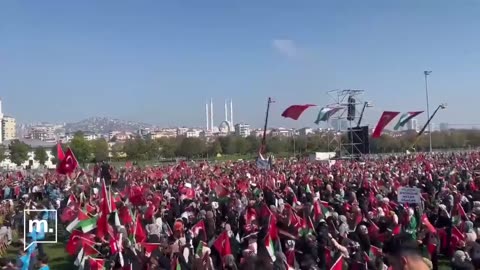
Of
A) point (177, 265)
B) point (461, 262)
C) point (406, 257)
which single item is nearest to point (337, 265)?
point (461, 262)

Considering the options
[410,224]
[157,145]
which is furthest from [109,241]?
[157,145]

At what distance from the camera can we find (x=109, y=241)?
1188 cm

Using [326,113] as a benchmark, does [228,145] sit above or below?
below

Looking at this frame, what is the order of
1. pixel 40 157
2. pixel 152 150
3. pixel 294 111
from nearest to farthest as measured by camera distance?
1. pixel 294 111
2. pixel 40 157
3. pixel 152 150

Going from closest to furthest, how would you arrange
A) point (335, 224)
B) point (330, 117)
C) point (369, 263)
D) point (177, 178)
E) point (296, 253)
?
point (369, 263) < point (296, 253) < point (335, 224) < point (177, 178) < point (330, 117)

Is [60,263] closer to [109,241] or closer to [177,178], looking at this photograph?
[109,241]

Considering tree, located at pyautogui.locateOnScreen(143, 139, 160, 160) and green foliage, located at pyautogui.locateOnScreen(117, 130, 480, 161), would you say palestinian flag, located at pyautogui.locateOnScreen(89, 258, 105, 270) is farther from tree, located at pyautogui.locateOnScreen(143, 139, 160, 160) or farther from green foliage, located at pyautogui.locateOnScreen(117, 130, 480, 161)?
tree, located at pyautogui.locateOnScreen(143, 139, 160, 160)

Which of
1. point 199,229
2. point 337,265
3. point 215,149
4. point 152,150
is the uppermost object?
point 152,150

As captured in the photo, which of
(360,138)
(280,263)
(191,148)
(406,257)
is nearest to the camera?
(406,257)

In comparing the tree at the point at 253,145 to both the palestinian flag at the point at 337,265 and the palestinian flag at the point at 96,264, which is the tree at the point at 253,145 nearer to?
the palestinian flag at the point at 96,264

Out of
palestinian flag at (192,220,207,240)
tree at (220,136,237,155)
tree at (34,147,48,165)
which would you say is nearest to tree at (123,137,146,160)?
tree at (34,147,48,165)

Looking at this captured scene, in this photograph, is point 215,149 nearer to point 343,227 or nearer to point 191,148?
point 191,148

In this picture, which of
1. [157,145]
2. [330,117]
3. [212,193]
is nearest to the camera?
[212,193]

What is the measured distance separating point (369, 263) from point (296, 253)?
1467mm
